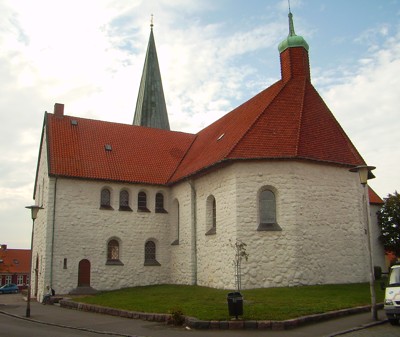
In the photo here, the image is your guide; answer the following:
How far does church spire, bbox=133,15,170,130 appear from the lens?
130 ft

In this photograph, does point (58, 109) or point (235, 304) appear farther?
point (58, 109)

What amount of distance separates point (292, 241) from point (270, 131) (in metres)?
5.64

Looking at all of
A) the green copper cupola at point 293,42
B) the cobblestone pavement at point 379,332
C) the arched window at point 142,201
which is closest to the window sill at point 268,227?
the cobblestone pavement at point 379,332

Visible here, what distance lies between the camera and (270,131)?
2245cm

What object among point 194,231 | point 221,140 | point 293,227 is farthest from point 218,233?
point 221,140

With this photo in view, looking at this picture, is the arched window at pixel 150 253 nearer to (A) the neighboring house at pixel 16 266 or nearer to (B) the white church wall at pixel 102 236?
(B) the white church wall at pixel 102 236

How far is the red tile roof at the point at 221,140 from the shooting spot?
22.1 m

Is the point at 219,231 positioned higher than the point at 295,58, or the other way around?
the point at 295,58

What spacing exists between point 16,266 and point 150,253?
4176cm

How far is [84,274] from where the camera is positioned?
25.7 meters

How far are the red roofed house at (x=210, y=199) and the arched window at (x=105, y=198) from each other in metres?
0.09

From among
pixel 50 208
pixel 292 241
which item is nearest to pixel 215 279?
pixel 292 241

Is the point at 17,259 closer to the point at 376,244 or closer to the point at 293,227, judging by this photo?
the point at 376,244

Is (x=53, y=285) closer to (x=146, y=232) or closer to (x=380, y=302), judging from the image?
(x=146, y=232)
